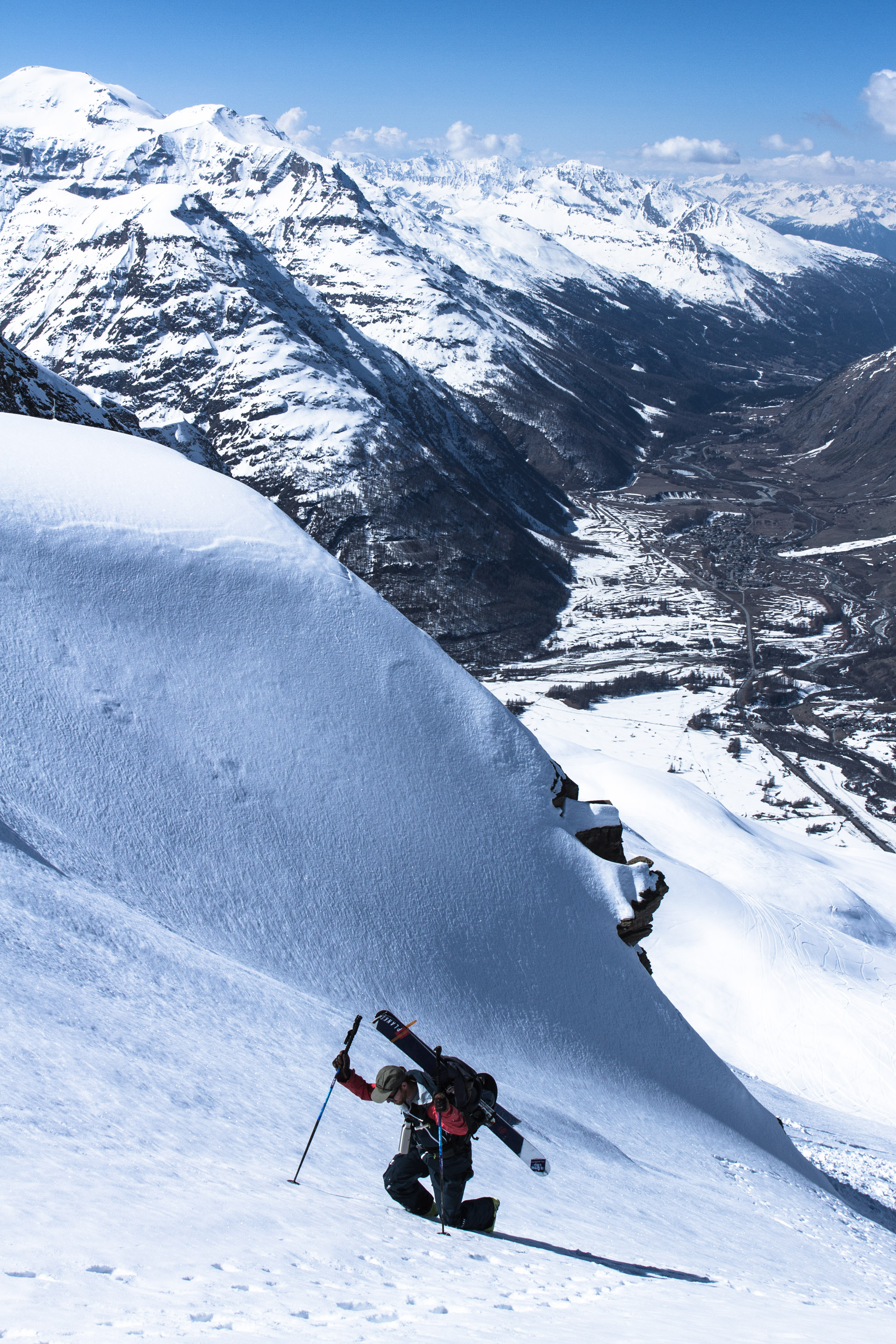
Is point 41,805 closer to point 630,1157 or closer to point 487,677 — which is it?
point 630,1157

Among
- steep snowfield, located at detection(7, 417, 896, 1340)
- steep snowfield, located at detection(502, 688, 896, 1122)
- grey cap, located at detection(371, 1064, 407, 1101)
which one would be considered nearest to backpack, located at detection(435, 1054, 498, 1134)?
grey cap, located at detection(371, 1064, 407, 1101)

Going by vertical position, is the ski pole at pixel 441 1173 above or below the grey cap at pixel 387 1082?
below

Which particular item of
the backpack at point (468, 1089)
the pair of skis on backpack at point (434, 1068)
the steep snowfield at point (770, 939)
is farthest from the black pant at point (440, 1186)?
the steep snowfield at point (770, 939)

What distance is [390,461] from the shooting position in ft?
542

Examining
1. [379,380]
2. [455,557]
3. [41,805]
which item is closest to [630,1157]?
[41,805]

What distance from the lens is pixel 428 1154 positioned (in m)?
10.8

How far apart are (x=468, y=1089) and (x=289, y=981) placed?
273 inches

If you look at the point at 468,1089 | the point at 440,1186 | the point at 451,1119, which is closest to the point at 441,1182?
the point at 440,1186

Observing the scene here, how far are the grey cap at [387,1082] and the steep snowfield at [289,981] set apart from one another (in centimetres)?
127

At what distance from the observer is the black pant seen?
35.0 feet

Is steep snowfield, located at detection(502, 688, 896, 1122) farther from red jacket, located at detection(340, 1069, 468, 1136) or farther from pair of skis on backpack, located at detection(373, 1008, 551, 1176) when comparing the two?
red jacket, located at detection(340, 1069, 468, 1136)

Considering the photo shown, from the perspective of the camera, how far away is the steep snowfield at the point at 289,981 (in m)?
8.58

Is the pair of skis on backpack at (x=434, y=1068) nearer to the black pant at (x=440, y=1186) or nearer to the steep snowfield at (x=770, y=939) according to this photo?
the black pant at (x=440, y=1186)

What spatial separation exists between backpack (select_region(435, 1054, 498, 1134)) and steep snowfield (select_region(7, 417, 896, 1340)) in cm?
137
